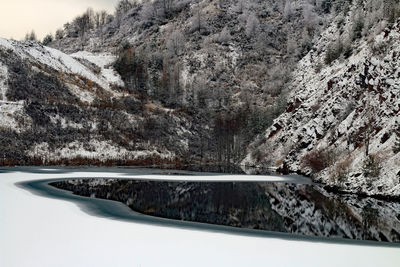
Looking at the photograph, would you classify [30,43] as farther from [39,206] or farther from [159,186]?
[39,206]

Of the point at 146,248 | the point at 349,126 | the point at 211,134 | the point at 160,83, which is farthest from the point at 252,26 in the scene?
the point at 146,248

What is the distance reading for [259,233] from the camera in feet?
66.0

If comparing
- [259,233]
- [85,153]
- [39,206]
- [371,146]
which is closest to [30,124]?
[85,153]

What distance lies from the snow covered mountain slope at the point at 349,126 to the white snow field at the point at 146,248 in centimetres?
1821

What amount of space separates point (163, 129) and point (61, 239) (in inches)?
3112

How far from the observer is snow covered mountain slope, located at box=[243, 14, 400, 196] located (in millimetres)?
37188

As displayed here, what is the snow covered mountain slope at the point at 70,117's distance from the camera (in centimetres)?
7294

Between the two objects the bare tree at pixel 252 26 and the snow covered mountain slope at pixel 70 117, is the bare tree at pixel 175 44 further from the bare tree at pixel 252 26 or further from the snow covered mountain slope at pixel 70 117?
the snow covered mountain slope at pixel 70 117

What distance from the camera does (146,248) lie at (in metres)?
16.7

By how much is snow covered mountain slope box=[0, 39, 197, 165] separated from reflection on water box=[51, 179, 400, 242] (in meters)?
33.3

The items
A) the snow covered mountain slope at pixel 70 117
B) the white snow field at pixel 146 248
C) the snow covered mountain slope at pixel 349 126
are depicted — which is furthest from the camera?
the snow covered mountain slope at pixel 70 117

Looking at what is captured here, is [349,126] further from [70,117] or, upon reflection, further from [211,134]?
[70,117]

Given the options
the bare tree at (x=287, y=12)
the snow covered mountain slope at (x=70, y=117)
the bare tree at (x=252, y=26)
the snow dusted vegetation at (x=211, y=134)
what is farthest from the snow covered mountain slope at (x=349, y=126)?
the bare tree at (x=287, y=12)

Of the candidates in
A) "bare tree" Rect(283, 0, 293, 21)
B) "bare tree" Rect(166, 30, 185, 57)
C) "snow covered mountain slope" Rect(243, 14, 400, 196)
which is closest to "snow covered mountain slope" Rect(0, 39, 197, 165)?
"snow covered mountain slope" Rect(243, 14, 400, 196)
